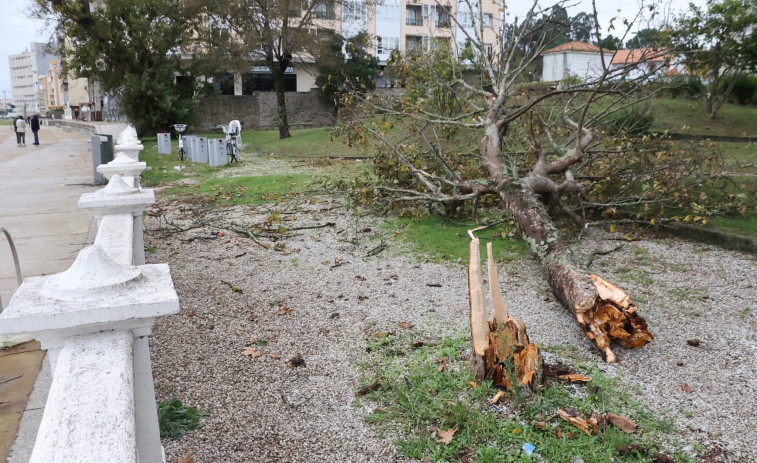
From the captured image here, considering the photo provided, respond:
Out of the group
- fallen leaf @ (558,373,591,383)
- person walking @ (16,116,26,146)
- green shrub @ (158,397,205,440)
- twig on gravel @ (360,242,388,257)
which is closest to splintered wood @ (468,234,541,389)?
fallen leaf @ (558,373,591,383)

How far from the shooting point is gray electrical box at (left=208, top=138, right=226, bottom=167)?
679 inches

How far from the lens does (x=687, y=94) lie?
1886 cm

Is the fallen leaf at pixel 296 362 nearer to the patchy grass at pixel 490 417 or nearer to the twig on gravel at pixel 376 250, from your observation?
the patchy grass at pixel 490 417

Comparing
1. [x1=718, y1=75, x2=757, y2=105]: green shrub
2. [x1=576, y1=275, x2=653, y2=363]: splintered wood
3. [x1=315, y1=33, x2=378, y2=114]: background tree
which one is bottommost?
[x1=576, y1=275, x2=653, y2=363]: splintered wood

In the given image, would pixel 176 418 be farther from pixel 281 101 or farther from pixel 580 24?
pixel 281 101

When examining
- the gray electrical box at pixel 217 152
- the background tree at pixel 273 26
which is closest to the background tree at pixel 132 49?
the background tree at pixel 273 26

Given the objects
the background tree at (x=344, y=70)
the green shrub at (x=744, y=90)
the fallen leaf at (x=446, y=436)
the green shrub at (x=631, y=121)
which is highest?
the background tree at (x=344, y=70)

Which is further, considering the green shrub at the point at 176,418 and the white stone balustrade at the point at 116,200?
the white stone balustrade at the point at 116,200

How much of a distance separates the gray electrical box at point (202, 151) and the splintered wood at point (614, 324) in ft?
51.5

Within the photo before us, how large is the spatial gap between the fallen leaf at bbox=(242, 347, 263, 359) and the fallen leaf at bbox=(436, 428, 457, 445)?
1.74 metres

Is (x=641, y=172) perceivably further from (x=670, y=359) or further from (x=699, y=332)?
(x=670, y=359)

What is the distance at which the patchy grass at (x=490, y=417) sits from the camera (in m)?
3.12

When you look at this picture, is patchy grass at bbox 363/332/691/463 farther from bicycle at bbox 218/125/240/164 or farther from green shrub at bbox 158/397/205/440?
bicycle at bbox 218/125/240/164

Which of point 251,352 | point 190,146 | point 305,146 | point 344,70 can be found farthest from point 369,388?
point 344,70
